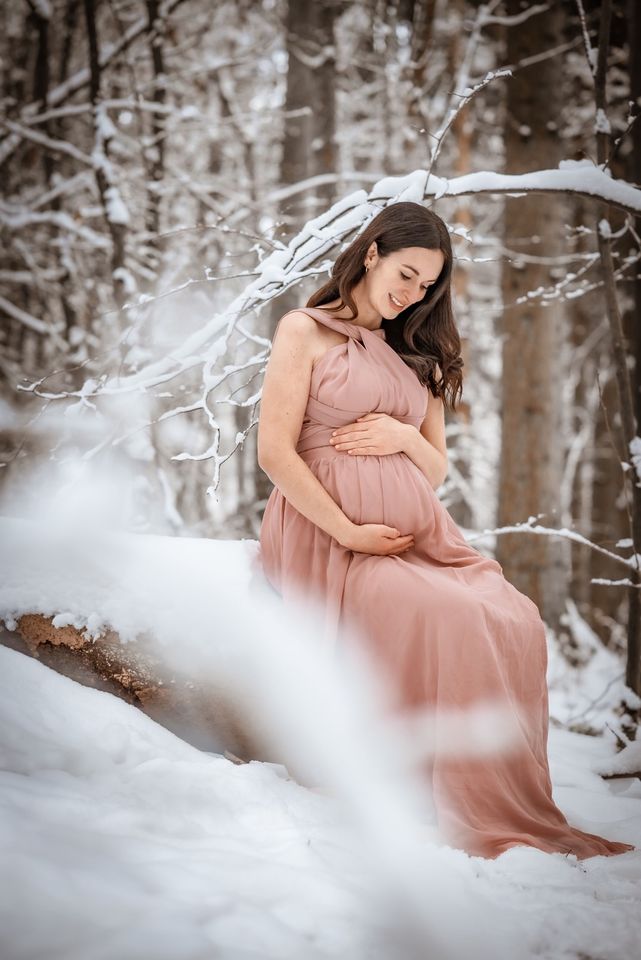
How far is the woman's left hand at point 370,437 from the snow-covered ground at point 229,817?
1.73ft

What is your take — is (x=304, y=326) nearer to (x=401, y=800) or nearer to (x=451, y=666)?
(x=451, y=666)

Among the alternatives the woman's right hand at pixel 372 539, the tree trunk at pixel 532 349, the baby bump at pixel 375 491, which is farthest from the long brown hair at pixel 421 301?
the tree trunk at pixel 532 349

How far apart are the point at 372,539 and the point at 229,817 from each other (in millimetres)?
841

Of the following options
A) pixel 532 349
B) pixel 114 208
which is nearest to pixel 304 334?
pixel 114 208

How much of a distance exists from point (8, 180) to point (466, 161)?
436cm

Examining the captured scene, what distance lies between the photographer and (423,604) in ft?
6.39

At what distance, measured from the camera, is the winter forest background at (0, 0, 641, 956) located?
2725mm

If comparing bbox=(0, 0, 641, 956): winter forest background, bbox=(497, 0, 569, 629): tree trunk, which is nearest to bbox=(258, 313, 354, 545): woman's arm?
bbox=(0, 0, 641, 956): winter forest background

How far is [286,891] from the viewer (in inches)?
53.1

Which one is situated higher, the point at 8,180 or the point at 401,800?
the point at 8,180

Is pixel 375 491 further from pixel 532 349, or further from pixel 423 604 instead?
pixel 532 349

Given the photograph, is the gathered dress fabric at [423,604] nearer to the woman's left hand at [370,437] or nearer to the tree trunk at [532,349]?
the woman's left hand at [370,437]

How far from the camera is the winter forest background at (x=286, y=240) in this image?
2.72 meters

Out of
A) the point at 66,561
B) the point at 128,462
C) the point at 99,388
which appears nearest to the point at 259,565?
the point at 66,561
